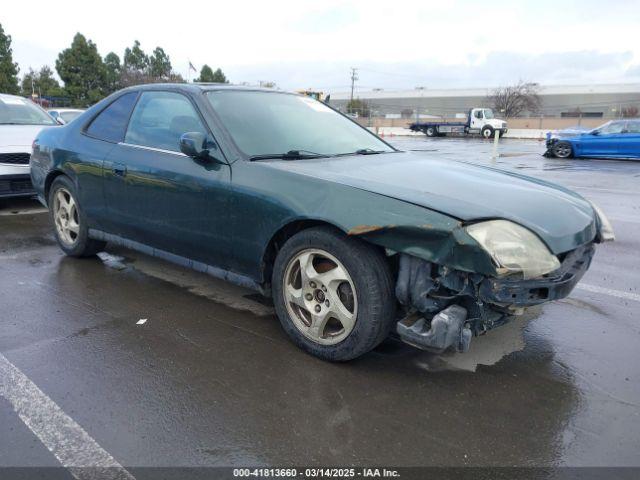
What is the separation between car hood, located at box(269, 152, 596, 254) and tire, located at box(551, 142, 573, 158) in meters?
16.5

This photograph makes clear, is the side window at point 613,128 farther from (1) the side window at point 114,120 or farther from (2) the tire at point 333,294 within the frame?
(2) the tire at point 333,294

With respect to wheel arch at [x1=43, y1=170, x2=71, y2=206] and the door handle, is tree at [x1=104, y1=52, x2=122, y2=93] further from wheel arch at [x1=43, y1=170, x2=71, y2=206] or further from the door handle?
the door handle

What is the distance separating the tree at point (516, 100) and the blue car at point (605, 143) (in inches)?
2062

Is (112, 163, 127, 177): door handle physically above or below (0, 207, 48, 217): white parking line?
above

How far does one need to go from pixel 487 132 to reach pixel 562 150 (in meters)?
21.1

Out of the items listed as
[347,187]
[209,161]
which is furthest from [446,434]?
[209,161]

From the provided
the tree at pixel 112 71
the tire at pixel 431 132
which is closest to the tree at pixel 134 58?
the tree at pixel 112 71

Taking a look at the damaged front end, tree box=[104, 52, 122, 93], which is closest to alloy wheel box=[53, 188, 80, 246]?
the damaged front end

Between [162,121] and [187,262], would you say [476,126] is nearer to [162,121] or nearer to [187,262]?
[162,121]

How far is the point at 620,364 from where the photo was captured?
10.4 feet

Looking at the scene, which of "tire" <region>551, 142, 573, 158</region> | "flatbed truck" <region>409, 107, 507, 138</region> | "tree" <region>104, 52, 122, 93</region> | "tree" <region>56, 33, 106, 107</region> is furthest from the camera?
"tree" <region>104, 52, 122, 93</region>

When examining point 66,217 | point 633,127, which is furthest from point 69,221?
point 633,127

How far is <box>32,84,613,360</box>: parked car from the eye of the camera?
8.74 feet

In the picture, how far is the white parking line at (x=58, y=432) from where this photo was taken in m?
2.23
